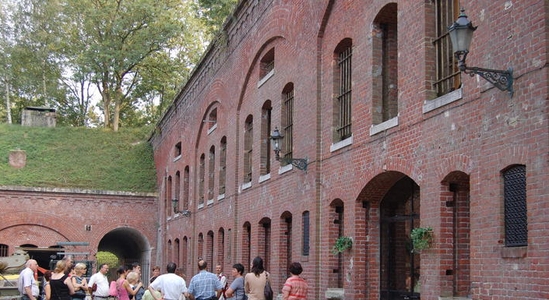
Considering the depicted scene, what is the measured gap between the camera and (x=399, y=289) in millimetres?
13062

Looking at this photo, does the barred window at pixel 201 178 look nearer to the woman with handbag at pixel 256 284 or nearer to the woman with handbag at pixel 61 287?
the woman with handbag at pixel 61 287

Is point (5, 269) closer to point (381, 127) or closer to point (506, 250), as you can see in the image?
point (381, 127)

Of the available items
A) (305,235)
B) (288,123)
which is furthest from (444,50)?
(288,123)

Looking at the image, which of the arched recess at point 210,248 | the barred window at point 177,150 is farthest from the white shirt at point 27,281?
the barred window at point 177,150

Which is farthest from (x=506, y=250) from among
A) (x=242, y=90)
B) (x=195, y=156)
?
(x=195, y=156)

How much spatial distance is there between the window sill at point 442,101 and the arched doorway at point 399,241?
6.18 ft

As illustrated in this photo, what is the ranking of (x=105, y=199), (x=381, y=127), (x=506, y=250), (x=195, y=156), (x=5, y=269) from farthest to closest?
(x=105, y=199) → (x=195, y=156) → (x=5, y=269) → (x=381, y=127) → (x=506, y=250)

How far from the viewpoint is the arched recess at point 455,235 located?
1062cm

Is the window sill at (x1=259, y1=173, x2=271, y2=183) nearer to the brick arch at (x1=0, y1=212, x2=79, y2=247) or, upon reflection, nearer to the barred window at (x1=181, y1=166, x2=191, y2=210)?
the barred window at (x1=181, y1=166, x2=191, y2=210)

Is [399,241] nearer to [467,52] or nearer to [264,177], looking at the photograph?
[467,52]

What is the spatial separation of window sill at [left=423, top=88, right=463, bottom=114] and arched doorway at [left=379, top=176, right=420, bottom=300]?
1883 mm

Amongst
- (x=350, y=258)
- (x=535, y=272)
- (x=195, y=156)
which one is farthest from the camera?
(x=195, y=156)

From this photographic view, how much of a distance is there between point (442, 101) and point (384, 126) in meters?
1.96

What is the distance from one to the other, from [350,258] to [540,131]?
595 cm
